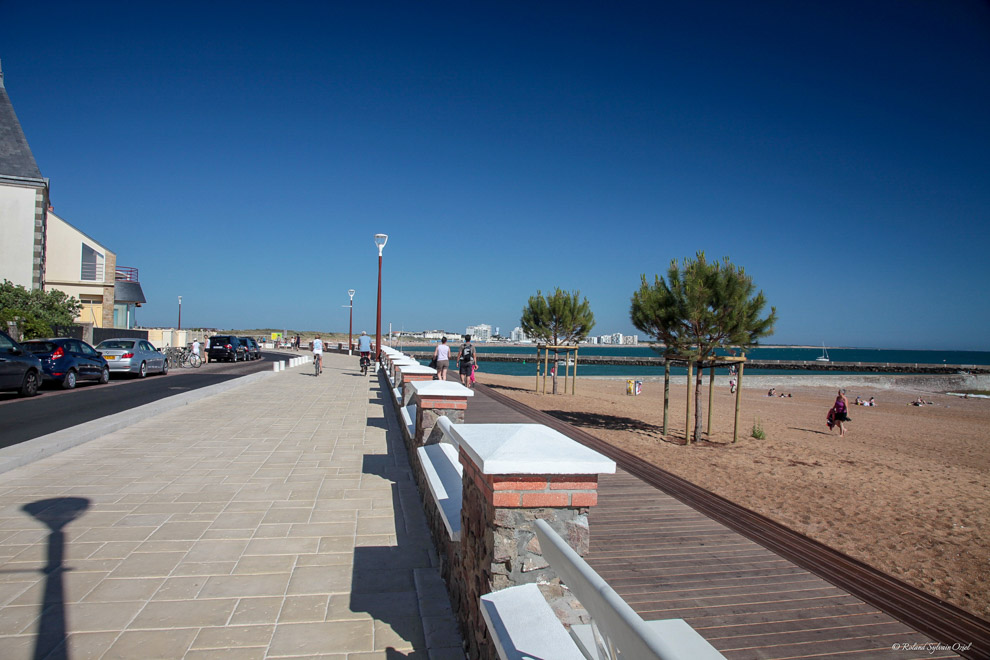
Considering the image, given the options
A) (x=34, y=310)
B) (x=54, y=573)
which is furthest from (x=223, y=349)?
(x=54, y=573)

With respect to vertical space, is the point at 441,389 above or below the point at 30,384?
above

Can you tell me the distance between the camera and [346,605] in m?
3.63

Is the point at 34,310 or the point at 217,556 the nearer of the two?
the point at 217,556

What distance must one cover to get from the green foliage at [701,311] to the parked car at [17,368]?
1568 centimetres

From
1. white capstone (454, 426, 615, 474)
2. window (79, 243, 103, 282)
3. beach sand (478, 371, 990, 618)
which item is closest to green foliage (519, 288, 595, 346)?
beach sand (478, 371, 990, 618)

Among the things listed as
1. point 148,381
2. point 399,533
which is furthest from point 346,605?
point 148,381

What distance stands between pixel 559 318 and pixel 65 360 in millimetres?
17944

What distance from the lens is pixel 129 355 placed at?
20.1 meters

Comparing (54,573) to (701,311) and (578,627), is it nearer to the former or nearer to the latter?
A: (578,627)

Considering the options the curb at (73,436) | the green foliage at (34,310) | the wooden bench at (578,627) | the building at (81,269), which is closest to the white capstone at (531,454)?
the wooden bench at (578,627)

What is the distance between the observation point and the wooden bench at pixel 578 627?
1.37m

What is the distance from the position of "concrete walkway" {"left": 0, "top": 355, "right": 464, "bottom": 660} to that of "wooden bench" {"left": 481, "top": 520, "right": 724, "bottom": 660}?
101 cm

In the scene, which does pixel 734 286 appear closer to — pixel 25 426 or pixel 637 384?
pixel 25 426

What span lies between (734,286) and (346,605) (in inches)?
485
